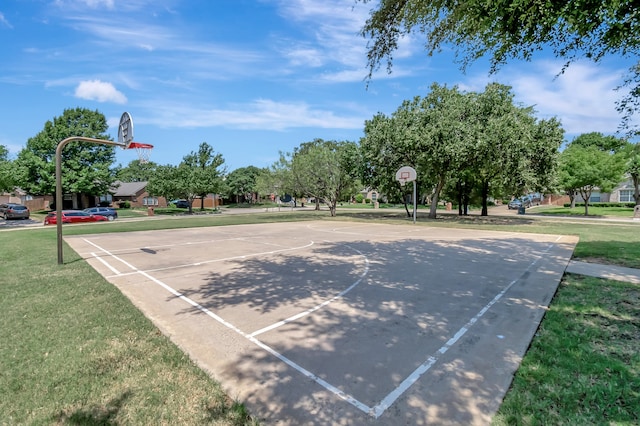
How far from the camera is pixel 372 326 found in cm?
448

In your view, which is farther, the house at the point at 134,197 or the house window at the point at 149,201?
the house window at the point at 149,201

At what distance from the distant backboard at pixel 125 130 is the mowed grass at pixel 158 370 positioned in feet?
19.2

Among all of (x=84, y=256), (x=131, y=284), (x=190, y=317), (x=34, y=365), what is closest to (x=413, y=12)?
(x=190, y=317)

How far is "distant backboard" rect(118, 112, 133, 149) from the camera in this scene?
32.9 ft

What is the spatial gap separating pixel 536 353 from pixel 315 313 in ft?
9.33

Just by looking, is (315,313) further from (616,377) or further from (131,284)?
(131,284)

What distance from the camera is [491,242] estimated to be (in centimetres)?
1266

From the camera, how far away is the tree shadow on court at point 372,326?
9.35 ft

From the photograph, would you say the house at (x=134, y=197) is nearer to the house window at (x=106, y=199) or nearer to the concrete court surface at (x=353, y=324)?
the house window at (x=106, y=199)

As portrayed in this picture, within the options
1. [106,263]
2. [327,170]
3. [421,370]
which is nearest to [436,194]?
[327,170]

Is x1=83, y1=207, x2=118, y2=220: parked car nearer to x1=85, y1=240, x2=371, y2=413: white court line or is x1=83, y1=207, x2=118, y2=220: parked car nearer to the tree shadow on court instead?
the tree shadow on court

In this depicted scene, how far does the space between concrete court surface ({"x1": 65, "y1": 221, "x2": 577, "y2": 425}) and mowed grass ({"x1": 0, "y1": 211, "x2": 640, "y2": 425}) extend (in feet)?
0.68

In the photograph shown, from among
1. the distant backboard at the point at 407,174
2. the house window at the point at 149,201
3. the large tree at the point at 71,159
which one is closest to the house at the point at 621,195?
the distant backboard at the point at 407,174

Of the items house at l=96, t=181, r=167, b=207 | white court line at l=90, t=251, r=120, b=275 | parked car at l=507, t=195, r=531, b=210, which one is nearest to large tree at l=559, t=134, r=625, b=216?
parked car at l=507, t=195, r=531, b=210
